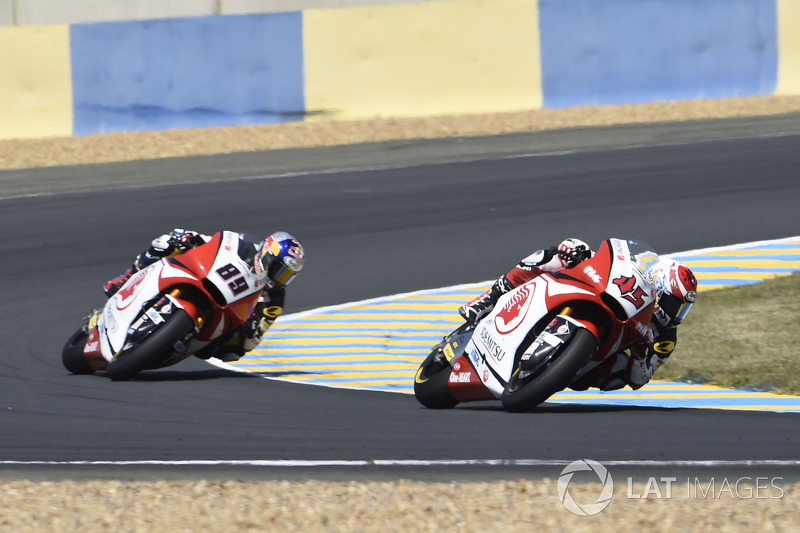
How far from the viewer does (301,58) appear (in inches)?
879

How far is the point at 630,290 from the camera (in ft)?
26.9

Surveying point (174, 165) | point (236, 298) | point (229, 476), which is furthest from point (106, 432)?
point (174, 165)

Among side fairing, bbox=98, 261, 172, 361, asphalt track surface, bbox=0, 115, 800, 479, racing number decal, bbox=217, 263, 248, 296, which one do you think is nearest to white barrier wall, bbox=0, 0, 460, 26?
asphalt track surface, bbox=0, 115, 800, 479

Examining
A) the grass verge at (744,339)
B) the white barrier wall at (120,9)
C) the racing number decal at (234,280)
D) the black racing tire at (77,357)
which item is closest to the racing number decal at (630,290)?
the grass verge at (744,339)

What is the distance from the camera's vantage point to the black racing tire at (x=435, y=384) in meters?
8.66

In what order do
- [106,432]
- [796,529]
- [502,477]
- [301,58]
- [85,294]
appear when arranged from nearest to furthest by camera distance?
[796,529], [502,477], [106,432], [85,294], [301,58]

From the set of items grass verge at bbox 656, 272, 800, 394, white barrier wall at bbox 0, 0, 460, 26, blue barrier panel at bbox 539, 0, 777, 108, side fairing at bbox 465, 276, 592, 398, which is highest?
white barrier wall at bbox 0, 0, 460, 26

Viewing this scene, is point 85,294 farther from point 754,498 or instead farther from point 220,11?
point 220,11

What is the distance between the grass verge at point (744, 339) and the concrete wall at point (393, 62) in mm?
10747

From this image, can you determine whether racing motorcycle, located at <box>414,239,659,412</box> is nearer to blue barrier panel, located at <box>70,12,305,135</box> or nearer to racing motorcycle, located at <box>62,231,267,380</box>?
racing motorcycle, located at <box>62,231,267,380</box>

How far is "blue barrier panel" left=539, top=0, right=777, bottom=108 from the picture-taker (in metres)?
22.7

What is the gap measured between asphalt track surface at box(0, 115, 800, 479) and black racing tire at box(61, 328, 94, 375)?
16cm

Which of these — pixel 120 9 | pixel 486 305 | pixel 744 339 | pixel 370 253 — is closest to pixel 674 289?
pixel 486 305

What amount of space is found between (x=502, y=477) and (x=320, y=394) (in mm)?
2809
